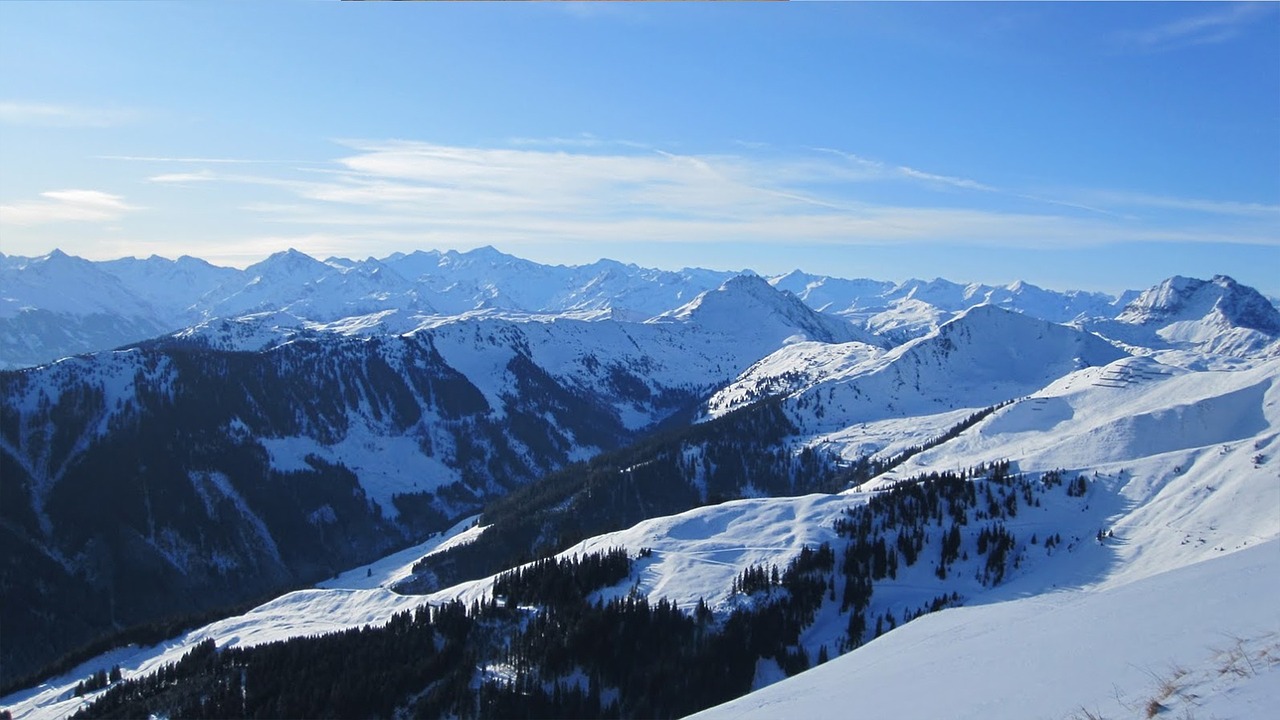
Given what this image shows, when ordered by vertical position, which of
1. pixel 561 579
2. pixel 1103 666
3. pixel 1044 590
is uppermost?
pixel 1103 666

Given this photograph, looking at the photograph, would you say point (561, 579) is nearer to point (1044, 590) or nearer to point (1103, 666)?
point (1044, 590)

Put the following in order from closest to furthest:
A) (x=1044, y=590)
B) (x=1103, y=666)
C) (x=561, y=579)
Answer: (x=1103, y=666) < (x=1044, y=590) < (x=561, y=579)

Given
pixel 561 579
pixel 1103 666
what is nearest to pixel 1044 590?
pixel 561 579

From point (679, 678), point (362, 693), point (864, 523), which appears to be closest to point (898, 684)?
point (679, 678)

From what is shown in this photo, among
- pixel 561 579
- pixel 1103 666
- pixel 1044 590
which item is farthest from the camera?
pixel 561 579

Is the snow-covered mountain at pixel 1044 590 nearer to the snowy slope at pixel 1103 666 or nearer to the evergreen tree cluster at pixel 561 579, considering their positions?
the snowy slope at pixel 1103 666

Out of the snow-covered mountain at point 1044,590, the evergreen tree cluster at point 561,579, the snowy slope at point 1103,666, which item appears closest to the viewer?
the snowy slope at point 1103,666

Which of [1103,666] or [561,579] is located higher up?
[1103,666]

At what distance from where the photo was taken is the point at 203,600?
7343 inches

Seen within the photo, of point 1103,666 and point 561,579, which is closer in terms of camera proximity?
point 1103,666

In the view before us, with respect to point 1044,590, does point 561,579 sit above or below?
below

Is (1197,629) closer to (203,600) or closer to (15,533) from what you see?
(203,600)

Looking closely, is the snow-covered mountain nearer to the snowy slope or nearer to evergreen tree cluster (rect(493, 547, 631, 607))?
the snowy slope

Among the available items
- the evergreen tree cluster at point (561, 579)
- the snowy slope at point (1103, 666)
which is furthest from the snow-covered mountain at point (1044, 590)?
the evergreen tree cluster at point (561, 579)
